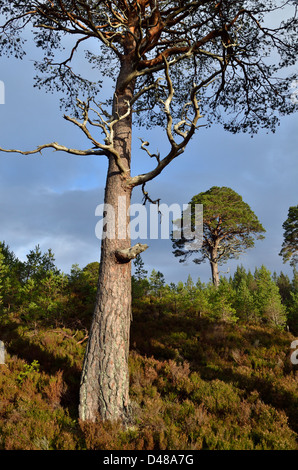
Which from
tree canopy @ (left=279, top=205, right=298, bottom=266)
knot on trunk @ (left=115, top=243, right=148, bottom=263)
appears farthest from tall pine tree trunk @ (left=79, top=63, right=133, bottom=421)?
tree canopy @ (left=279, top=205, right=298, bottom=266)

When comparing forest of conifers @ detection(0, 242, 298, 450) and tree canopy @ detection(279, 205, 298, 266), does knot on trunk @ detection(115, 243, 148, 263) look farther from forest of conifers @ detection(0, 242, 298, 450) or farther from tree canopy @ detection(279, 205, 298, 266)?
tree canopy @ detection(279, 205, 298, 266)

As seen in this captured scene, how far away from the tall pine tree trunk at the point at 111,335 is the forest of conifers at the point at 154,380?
0.27 m

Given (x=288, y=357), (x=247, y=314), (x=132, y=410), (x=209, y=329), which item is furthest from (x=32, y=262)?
(x=247, y=314)

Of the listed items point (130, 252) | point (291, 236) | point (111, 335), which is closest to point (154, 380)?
point (111, 335)

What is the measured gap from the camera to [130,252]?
4383 millimetres

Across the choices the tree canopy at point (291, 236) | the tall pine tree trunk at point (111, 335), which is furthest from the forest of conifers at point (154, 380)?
the tree canopy at point (291, 236)

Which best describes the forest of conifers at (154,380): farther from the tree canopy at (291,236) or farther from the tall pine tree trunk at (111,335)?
the tree canopy at (291,236)

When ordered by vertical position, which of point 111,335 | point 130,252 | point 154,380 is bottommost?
point 154,380

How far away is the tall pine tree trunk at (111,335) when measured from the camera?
4.01 meters

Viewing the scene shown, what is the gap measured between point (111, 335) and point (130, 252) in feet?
4.50

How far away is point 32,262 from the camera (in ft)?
37.1

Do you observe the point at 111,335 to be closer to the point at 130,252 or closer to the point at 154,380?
the point at 130,252

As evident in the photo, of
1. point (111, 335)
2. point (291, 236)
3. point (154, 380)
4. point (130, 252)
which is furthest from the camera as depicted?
point (291, 236)

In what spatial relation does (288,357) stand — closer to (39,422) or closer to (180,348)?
(180,348)
